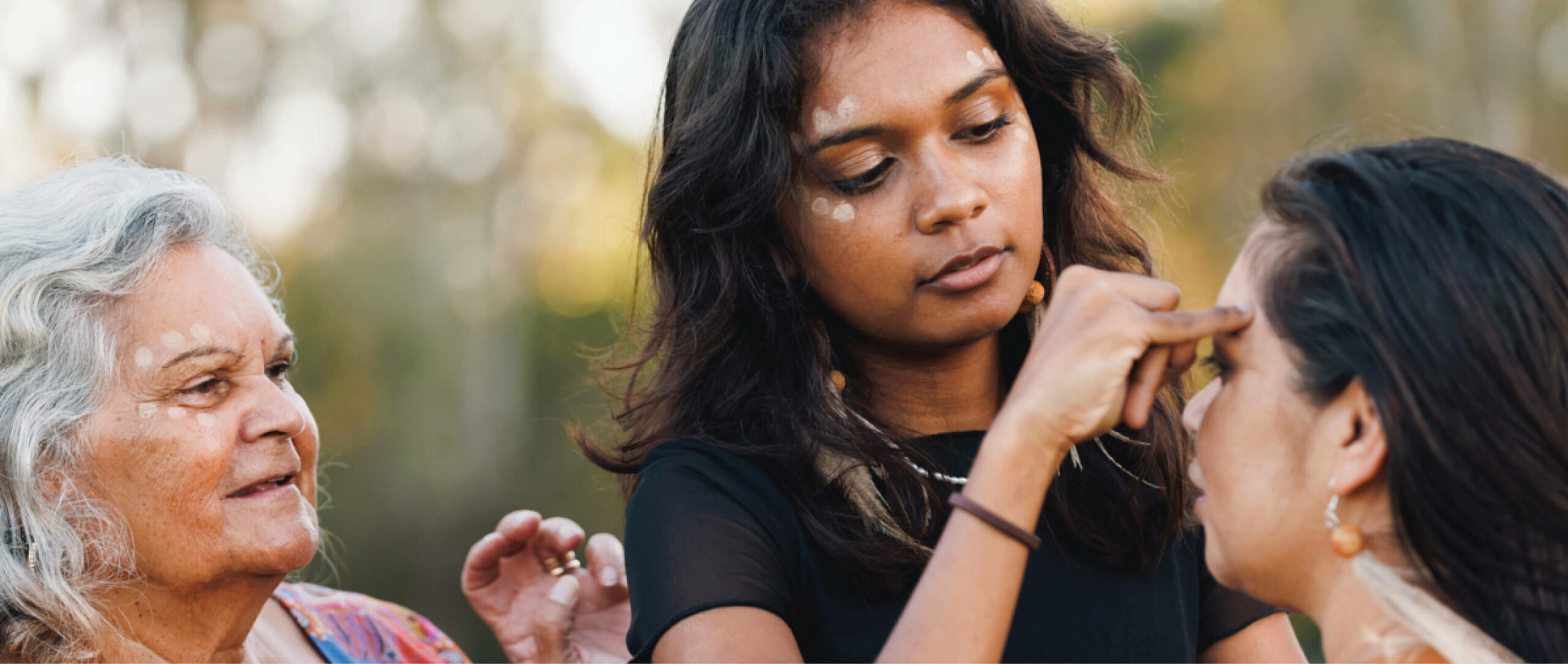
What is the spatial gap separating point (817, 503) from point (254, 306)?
1349 mm

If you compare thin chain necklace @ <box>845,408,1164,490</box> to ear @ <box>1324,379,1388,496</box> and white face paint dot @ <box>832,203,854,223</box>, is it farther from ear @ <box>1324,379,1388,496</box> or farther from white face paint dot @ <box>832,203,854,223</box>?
ear @ <box>1324,379,1388,496</box>

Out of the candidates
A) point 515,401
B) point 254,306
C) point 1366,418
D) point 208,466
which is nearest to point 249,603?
point 208,466

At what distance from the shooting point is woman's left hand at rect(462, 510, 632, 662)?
3.08 metres

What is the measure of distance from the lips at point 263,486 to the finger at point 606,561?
0.72 m

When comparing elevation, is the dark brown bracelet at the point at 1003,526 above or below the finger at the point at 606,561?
above

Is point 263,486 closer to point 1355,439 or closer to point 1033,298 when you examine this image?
point 1033,298

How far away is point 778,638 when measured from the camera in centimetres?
198

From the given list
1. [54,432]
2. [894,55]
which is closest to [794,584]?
[894,55]

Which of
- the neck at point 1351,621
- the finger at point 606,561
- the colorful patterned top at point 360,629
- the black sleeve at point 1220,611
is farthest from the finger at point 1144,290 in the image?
the colorful patterned top at point 360,629

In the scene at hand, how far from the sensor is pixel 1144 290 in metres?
1.76

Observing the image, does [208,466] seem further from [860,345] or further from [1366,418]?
[1366,418]

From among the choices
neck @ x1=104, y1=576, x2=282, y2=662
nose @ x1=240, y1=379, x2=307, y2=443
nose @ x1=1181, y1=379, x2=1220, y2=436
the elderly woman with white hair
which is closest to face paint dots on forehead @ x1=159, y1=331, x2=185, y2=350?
the elderly woman with white hair

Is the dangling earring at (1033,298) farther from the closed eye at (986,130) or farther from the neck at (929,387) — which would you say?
the closed eye at (986,130)

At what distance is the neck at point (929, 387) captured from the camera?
7.84 ft
